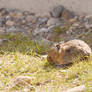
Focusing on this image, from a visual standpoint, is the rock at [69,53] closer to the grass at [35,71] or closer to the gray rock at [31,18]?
the grass at [35,71]

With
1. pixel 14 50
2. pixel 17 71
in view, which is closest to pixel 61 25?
pixel 14 50

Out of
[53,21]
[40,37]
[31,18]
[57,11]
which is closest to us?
[40,37]

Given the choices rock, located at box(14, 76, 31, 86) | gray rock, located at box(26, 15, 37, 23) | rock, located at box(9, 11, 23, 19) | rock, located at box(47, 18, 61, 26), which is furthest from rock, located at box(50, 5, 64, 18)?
rock, located at box(14, 76, 31, 86)

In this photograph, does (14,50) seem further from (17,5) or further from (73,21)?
(17,5)

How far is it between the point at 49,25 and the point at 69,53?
1537 millimetres

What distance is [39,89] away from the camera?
1.88 m

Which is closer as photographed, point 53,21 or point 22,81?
point 22,81

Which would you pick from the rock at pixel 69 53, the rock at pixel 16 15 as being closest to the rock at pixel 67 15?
the rock at pixel 16 15

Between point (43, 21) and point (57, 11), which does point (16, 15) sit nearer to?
point (43, 21)

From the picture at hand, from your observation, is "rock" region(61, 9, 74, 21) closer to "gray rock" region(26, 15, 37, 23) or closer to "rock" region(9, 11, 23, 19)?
"gray rock" region(26, 15, 37, 23)

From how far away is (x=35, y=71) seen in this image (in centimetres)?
244

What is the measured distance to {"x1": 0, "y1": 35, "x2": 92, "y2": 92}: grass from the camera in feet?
6.28

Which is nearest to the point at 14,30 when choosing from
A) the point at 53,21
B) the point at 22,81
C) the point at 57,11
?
the point at 53,21

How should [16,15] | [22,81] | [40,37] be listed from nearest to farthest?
[22,81] < [40,37] < [16,15]
